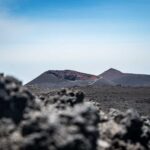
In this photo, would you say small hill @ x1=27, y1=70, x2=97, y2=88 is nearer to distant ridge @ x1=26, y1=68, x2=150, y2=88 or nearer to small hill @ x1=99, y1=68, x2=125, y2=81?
distant ridge @ x1=26, y1=68, x2=150, y2=88

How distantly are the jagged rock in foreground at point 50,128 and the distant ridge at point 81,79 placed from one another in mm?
86418

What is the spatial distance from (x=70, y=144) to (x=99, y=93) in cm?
6843

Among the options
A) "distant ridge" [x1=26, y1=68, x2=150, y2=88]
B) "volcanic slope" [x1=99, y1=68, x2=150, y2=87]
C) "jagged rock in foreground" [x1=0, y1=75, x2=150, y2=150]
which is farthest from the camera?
"volcanic slope" [x1=99, y1=68, x2=150, y2=87]

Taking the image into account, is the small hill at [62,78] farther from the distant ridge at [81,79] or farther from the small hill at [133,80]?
the small hill at [133,80]

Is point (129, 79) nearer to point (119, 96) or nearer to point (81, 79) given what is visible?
point (81, 79)

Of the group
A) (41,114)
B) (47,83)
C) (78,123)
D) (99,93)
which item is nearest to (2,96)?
(41,114)

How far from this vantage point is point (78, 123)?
2039cm

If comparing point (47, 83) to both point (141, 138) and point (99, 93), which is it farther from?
point (141, 138)

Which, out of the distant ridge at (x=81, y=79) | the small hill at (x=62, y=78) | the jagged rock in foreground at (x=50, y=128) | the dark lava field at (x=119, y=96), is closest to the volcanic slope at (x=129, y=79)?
the distant ridge at (x=81, y=79)

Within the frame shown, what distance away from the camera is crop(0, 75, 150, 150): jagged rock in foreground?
1952 cm

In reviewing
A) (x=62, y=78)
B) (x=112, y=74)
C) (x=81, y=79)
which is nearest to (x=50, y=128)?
(x=62, y=78)

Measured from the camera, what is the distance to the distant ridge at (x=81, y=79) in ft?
376

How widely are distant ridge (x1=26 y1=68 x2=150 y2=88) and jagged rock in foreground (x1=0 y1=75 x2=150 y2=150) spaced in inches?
3402

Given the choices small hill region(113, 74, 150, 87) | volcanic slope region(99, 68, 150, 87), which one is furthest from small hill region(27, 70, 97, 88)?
small hill region(113, 74, 150, 87)
